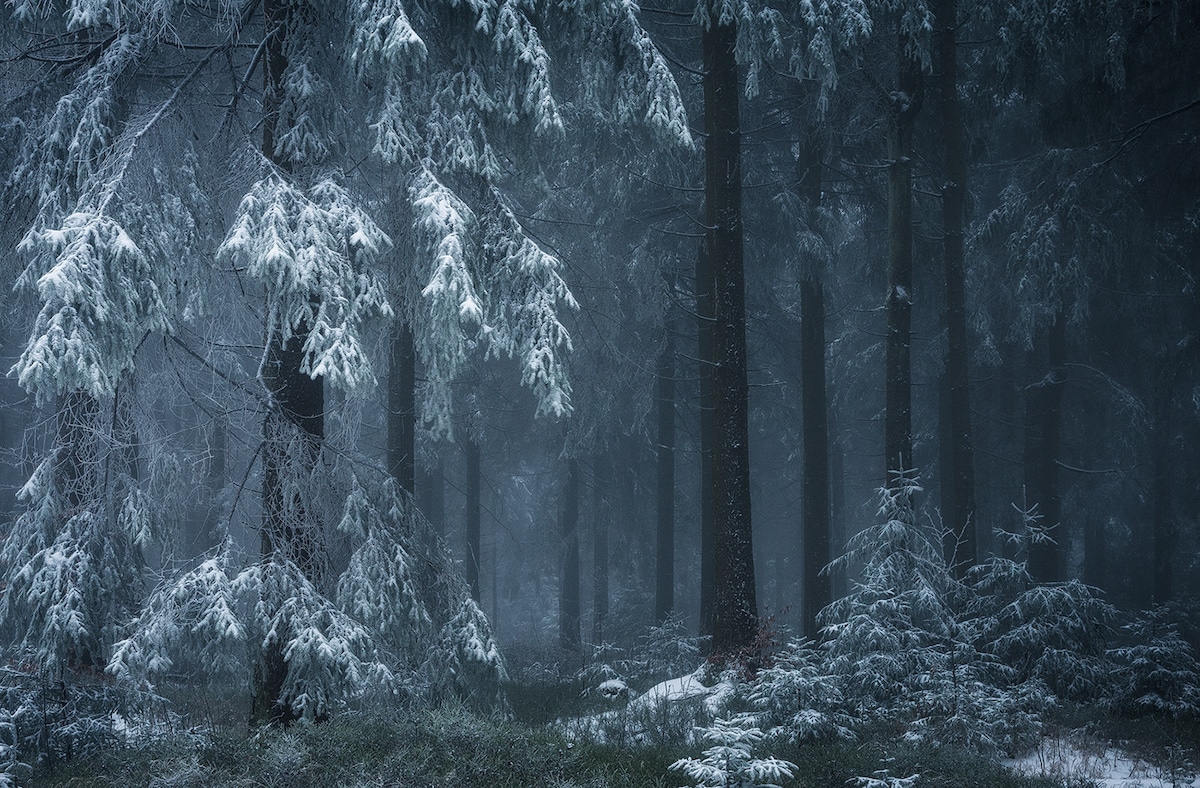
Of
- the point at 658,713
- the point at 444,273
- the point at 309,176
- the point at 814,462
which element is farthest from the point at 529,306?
the point at 814,462

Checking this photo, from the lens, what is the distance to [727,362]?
10391 mm

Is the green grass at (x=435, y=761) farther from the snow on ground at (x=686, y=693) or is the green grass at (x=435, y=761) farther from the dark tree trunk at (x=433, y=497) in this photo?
the dark tree trunk at (x=433, y=497)

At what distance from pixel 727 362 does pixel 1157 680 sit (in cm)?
557

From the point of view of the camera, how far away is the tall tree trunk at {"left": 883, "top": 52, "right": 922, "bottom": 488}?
12.2 meters

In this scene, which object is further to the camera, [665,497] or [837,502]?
[837,502]

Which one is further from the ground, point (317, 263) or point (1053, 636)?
point (317, 263)

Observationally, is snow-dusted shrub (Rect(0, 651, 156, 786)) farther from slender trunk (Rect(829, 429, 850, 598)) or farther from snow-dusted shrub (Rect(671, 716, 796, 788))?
slender trunk (Rect(829, 429, 850, 598))

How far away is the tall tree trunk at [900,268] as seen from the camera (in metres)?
12.2

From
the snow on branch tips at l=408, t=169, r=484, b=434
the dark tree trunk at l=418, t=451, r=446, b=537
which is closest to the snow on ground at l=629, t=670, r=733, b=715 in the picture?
the snow on branch tips at l=408, t=169, r=484, b=434

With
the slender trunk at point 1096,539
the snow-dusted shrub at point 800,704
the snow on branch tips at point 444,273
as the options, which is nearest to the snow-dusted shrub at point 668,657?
the snow-dusted shrub at point 800,704

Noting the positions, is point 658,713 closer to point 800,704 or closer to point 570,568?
point 800,704

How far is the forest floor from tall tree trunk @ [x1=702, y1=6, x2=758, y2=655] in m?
3.07

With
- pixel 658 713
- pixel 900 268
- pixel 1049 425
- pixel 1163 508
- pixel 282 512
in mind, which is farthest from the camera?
pixel 1163 508

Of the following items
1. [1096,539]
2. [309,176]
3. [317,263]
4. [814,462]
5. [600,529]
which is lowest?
[1096,539]
